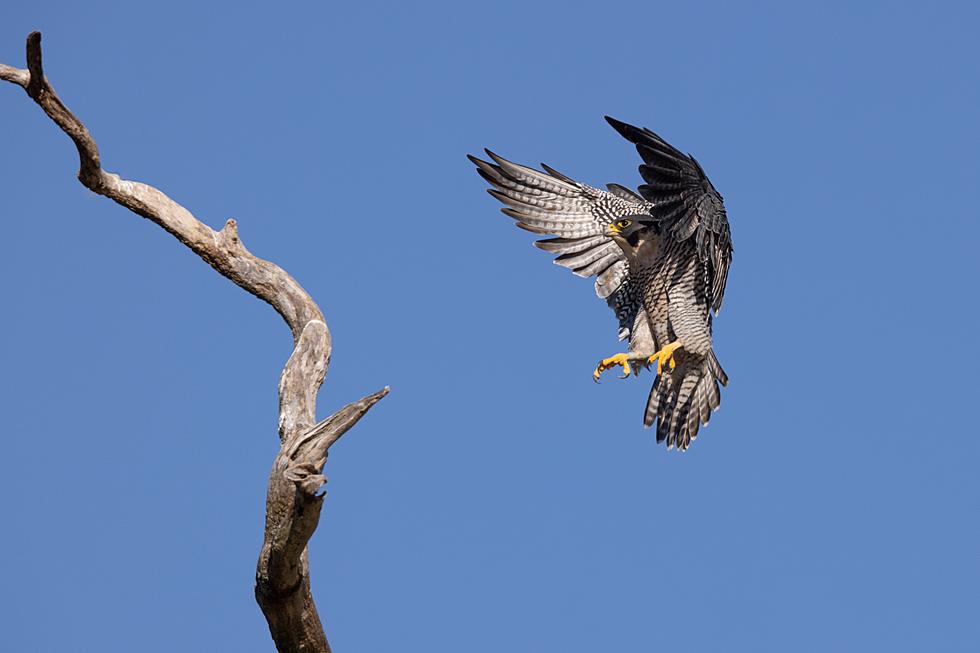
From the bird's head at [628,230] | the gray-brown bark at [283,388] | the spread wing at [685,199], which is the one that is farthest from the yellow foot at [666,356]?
the gray-brown bark at [283,388]

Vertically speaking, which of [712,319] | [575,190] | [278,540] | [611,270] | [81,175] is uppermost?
[575,190]

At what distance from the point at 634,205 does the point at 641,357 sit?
1.68 metres

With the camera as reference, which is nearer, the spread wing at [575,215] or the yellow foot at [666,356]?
the yellow foot at [666,356]

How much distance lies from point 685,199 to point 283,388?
14.1 ft

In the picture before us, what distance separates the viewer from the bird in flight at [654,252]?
10.0 m

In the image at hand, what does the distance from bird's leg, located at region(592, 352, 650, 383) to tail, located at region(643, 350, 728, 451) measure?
1.24ft

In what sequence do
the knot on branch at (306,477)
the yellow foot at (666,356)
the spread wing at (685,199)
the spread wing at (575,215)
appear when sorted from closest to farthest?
1. the knot on branch at (306,477)
2. the spread wing at (685,199)
3. the yellow foot at (666,356)
4. the spread wing at (575,215)

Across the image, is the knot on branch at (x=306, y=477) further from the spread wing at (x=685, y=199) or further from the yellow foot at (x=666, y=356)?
the yellow foot at (x=666, y=356)

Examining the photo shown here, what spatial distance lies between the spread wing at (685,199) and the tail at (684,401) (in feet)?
3.10

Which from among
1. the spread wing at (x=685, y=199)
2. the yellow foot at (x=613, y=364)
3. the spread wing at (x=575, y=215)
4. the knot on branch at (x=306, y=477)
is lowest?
the knot on branch at (x=306, y=477)

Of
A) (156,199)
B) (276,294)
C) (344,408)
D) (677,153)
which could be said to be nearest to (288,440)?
(344,408)

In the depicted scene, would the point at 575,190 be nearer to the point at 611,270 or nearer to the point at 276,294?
the point at 611,270

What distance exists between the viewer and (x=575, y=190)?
38.2ft

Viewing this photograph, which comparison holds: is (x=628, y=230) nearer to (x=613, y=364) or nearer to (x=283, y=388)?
(x=613, y=364)
